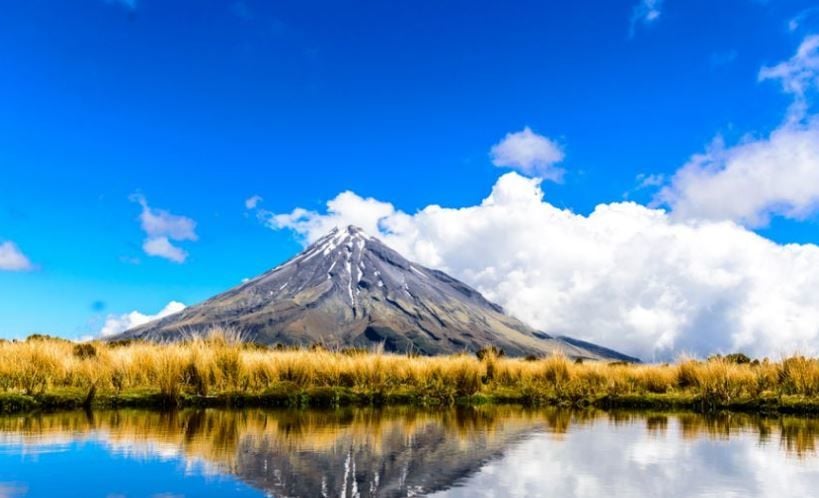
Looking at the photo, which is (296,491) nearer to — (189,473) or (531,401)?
(189,473)

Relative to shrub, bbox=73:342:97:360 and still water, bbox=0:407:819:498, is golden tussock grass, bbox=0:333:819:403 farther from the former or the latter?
still water, bbox=0:407:819:498

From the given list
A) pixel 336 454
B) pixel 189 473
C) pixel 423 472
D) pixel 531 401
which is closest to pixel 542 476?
pixel 423 472

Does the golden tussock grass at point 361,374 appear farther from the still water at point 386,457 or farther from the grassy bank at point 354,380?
the still water at point 386,457

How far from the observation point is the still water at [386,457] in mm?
8406

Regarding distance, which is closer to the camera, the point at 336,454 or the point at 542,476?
the point at 542,476

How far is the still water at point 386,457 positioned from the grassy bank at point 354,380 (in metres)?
2.05

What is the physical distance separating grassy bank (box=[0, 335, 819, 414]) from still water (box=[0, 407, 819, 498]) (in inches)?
80.8

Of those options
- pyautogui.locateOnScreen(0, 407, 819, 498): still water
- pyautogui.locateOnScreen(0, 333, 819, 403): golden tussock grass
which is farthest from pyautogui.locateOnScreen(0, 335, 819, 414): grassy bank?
pyautogui.locateOnScreen(0, 407, 819, 498): still water

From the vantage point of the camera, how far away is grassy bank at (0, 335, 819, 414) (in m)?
17.0

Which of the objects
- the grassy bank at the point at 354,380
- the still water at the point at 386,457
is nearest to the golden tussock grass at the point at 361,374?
the grassy bank at the point at 354,380

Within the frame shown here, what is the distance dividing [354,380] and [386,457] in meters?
10.1

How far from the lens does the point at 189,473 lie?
8.84 meters

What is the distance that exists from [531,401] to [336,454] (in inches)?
435

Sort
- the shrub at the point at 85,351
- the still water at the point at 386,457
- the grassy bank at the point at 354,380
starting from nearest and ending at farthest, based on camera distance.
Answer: the still water at the point at 386,457 → the grassy bank at the point at 354,380 → the shrub at the point at 85,351
